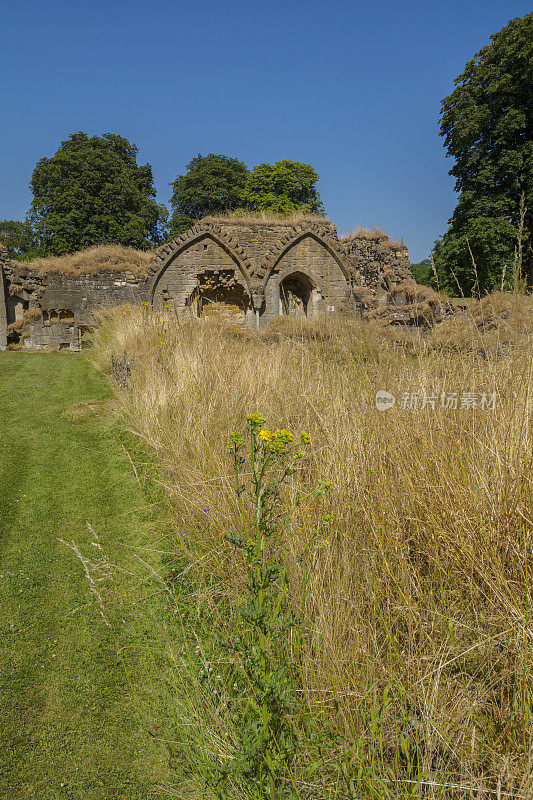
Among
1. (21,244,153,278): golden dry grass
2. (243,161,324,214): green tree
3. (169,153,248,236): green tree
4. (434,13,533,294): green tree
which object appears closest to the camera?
(21,244,153,278): golden dry grass

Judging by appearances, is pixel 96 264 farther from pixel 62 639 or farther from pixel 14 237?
pixel 14 237

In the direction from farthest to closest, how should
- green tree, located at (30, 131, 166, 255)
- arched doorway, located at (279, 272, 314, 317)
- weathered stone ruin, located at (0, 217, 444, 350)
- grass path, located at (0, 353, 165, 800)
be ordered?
green tree, located at (30, 131, 166, 255)
arched doorway, located at (279, 272, 314, 317)
weathered stone ruin, located at (0, 217, 444, 350)
grass path, located at (0, 353, 165, 800)

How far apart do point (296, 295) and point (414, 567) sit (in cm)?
1853

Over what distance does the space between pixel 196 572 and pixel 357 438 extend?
1301 mm

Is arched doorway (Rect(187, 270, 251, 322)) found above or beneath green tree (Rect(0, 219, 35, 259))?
beneath

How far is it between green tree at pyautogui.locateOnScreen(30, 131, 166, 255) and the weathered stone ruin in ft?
48.6

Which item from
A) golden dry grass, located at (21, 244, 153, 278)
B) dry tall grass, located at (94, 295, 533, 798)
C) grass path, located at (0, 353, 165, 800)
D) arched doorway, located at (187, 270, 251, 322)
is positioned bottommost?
grass path, located at (0, 353, 165, 800)

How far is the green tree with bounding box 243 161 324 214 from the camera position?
111 ft

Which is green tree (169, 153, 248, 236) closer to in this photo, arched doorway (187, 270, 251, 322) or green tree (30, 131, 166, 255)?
green tree (30, 131, 166, 255)

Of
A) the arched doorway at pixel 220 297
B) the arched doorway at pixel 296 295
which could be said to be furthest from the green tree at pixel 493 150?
the arched doorway at pixel 220 297

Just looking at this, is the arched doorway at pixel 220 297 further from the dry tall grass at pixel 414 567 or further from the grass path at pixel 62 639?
the dry tall grass at pixel 414 567

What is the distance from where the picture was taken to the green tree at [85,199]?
29906 mm

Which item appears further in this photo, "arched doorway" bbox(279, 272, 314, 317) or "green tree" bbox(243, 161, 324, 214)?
"green tree" bbox(243, 161, 324, 214)

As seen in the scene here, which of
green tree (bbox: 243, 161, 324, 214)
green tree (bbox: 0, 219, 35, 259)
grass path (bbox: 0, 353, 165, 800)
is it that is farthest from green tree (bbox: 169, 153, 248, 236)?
grass path (bbox: 0, 353, 165, 800)
